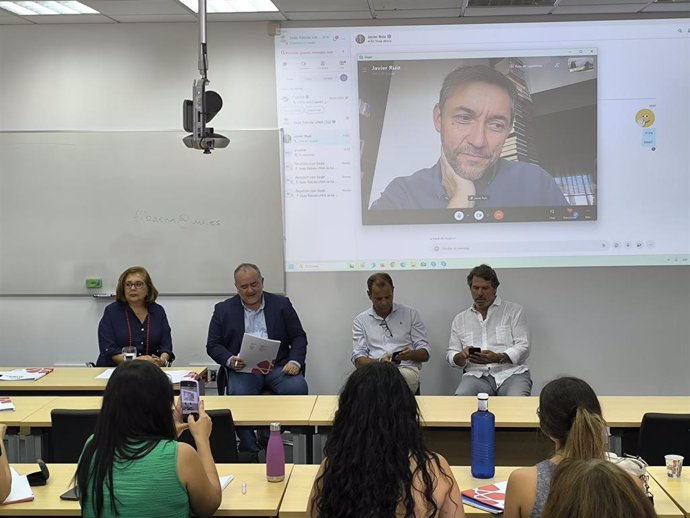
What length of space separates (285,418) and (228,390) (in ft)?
4.83

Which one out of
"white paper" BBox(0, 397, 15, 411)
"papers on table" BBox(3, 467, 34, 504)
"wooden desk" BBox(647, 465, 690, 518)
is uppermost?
"white paper" BBox(0, 397, 15, 411)

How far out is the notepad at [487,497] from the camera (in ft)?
8.07

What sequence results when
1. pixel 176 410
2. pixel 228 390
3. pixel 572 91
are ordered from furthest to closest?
pixel 572 91 < pixel 228 390 < pixel 176 410

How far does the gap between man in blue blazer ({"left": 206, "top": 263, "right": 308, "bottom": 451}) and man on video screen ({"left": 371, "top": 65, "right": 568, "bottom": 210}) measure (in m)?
1.33

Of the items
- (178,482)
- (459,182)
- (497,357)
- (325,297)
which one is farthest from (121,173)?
(178,482)

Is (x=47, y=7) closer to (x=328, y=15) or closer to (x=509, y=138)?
(x=328, y=15)

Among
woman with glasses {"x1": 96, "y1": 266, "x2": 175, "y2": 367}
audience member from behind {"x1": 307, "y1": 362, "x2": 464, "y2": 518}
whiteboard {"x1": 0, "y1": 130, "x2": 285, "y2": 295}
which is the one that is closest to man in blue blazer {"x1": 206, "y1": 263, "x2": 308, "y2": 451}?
woman with glasses {"x1": 96, "y1": 266, "x2": 175, "y2": 367}

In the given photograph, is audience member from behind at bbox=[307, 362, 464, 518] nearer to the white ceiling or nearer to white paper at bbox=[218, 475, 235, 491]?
white paper at bbox=[218, 475, 235, 491]

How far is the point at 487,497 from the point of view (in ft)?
8.34

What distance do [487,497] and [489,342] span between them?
271 cm

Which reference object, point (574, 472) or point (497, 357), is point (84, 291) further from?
point (574, 472)

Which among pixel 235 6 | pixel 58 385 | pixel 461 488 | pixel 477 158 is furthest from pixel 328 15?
pixel 461 488

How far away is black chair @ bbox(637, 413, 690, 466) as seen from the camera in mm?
3189

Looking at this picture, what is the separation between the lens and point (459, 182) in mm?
5539
